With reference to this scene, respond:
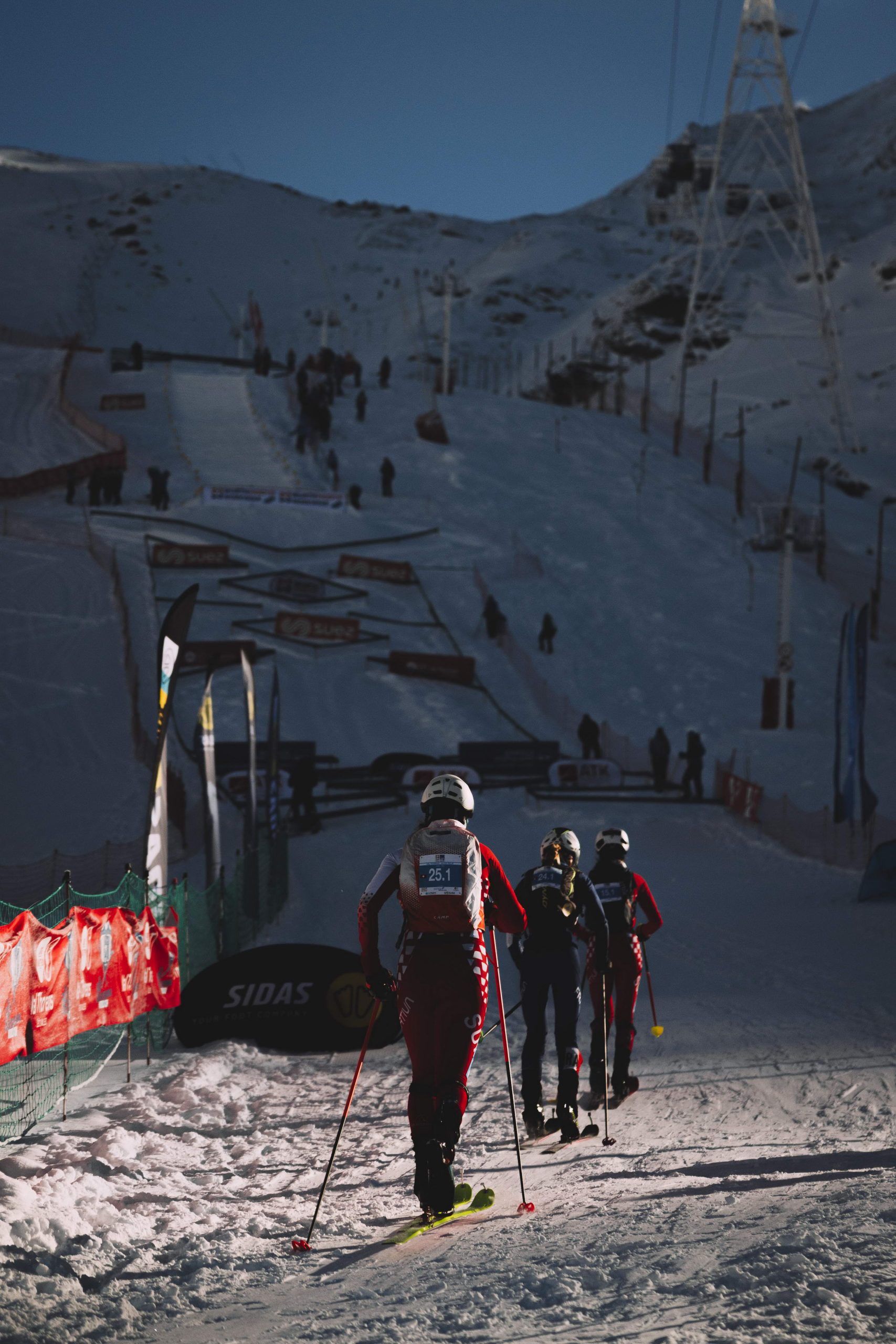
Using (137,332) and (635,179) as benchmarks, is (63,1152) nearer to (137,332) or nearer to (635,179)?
(137,332)

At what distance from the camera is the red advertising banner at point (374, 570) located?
36.5m

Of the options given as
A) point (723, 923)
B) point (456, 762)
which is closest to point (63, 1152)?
point (723, 923)

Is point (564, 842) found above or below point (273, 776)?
above

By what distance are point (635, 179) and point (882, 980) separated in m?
173

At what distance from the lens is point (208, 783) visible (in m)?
13.9

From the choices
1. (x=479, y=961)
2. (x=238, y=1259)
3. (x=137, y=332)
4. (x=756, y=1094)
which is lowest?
(x=756, y=1094)

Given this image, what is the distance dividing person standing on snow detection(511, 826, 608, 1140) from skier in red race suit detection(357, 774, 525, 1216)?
157 cm

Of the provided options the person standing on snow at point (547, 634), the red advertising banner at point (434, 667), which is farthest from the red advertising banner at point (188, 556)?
the person standing on snow at point (547, 634)

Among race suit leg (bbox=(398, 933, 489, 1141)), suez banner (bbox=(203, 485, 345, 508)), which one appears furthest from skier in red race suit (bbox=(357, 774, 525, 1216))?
suez banner (bbox=(203, 485, 345, 508))

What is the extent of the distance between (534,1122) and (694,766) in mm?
18472

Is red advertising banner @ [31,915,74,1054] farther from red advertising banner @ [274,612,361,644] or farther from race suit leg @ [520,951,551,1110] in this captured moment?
red advertising banner @ [274,612,361,644]

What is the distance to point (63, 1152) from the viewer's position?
19.1 feet

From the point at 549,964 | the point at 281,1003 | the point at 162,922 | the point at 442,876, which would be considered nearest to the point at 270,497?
the point at 162,922

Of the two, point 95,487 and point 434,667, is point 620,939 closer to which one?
point 434,667
